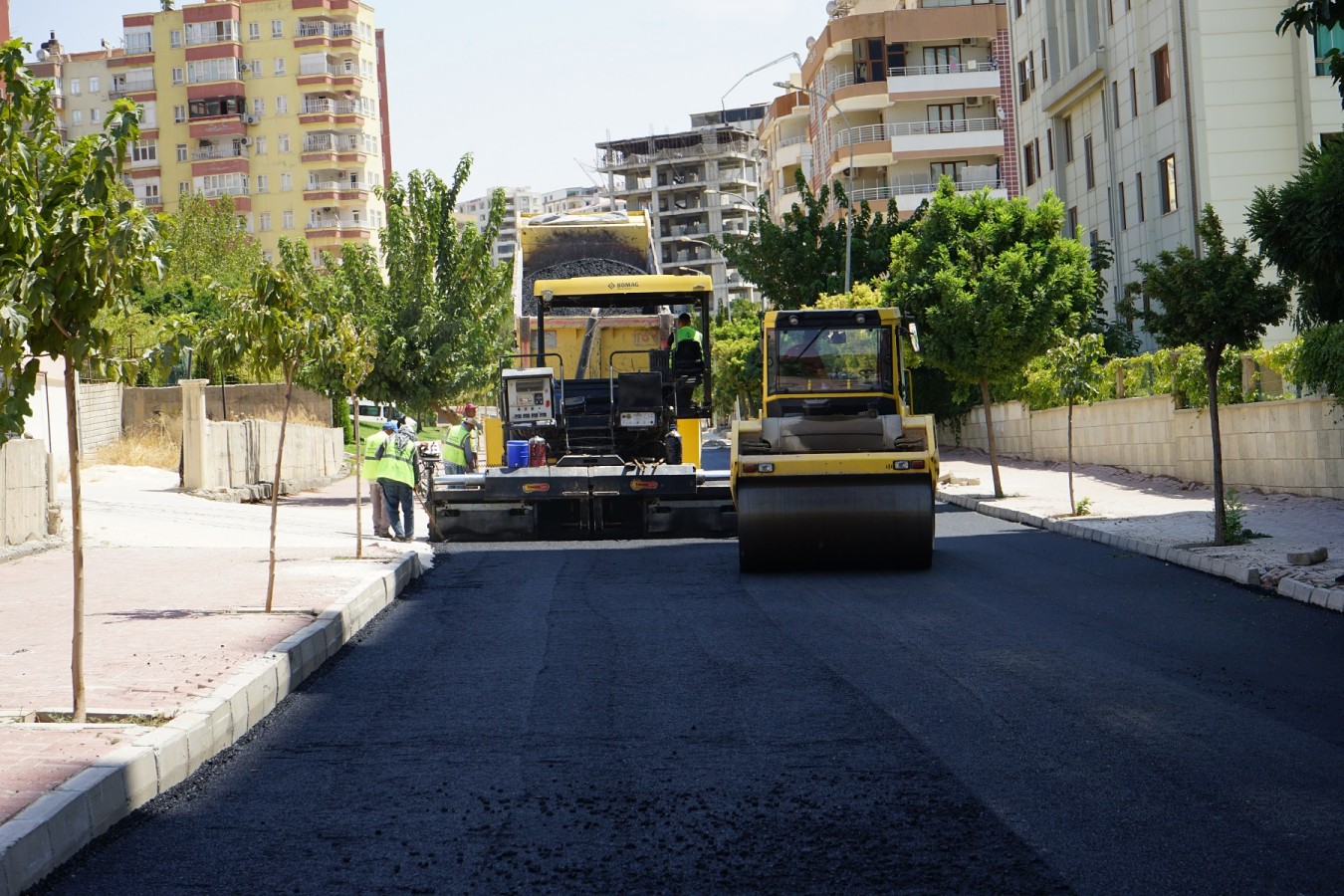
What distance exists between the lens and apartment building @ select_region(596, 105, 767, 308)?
140625 millimetres

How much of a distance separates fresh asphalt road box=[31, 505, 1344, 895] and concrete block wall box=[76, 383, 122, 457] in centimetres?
2516

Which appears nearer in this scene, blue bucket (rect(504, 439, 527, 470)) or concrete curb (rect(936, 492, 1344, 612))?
concrete curb (rect(936, 492, 1344, 612))

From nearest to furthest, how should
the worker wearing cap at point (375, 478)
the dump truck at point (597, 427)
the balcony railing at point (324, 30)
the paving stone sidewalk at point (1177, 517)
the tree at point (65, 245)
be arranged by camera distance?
1. the tree at point (65, 245)
2. the paving stone sidewalk at point (1177, 517)
3. the dump truck at point (597, 427)
4. the worker wearing cap at point (375, 478)
5. the balcony railing at point (324, 30)

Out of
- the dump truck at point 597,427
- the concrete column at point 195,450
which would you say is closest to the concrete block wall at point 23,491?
the dump truck at point 597,427

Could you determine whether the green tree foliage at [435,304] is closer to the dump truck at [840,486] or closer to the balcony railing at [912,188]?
the dump truck at [840,486]

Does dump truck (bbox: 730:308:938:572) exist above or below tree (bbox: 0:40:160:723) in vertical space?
below

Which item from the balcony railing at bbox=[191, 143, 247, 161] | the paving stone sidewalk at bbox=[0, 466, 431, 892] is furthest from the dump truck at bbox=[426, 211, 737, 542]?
the balcony railing at bbox=[191, 143, 247, 161]

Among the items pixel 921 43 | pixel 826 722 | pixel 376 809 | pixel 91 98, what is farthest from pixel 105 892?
pixel 91 98

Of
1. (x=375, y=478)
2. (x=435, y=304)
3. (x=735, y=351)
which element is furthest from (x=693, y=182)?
(x=375, y=478)

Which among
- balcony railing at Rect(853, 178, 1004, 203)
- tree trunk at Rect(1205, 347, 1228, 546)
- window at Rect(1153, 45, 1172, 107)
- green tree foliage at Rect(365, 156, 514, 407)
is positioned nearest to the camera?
tree trunk at Rect(1205, 347, 1228, 546)

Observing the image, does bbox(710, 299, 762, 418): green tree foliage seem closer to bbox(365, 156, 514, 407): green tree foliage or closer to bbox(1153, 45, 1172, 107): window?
bbox(1153, 45, 1172, 107): window

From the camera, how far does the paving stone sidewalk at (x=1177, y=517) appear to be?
13.5 metres

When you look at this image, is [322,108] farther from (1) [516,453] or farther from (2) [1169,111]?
(1) [516,453]

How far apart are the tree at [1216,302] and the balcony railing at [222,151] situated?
280 ft
